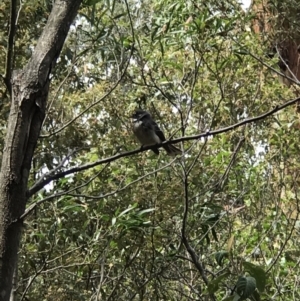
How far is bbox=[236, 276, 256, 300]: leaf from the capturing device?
1.74 m

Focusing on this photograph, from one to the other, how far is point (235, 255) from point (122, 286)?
0.80 m

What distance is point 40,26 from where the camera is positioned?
4797 mm

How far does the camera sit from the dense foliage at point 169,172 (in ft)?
11.8

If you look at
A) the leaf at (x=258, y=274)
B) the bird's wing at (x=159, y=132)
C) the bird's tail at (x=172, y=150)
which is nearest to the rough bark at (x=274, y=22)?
the bird's wing at (x=159, y=132)

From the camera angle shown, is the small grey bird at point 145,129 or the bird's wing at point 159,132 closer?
the small grey bird at point 145,129

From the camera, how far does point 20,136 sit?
152 cm

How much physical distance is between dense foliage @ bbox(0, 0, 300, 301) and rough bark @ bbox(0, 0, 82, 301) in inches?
66.9

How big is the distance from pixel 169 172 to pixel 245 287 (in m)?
2.20

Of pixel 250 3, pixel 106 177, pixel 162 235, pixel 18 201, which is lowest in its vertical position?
pixel 18 201

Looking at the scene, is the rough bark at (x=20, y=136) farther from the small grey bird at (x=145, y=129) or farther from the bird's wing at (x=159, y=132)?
the bird's wing at (x=159, y=132)

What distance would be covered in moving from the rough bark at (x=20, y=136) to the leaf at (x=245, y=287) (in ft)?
2.17

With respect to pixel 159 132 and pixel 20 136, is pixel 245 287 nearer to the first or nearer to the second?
pixel 20 136

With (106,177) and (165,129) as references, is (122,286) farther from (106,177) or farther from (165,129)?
(165,129)

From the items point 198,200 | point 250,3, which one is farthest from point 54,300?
point 250,3
